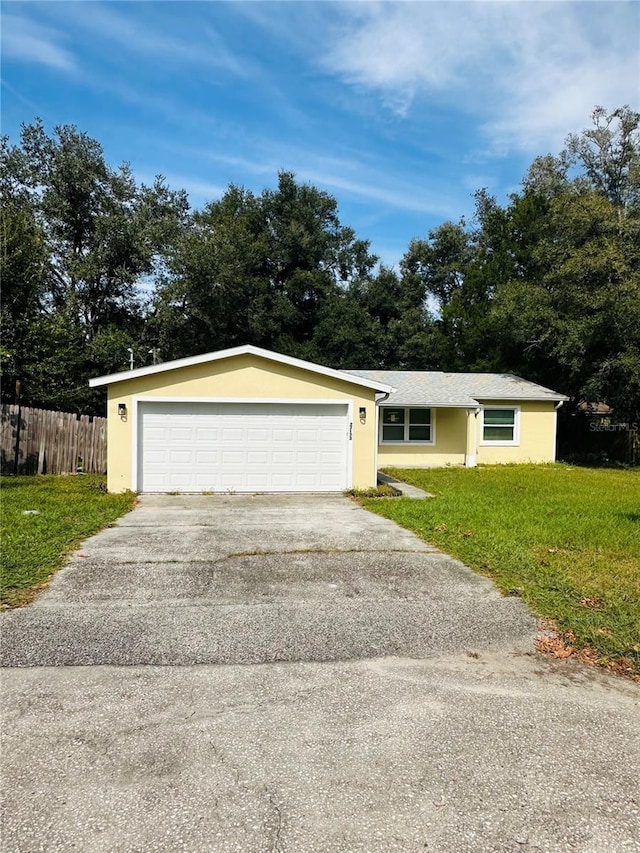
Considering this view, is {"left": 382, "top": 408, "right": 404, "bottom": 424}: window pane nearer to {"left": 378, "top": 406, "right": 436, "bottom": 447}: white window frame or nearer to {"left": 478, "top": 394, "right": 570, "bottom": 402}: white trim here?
{"left": 378, "top": 406, "right": 436, "bottom": 447}: white window frame

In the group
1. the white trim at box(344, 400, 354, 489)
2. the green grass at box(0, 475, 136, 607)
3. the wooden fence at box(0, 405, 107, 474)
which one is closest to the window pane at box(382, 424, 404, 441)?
the white trim at box(344, 400, 354, 489)

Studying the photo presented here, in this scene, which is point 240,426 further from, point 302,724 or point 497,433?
point 497,433

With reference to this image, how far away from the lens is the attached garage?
12.1 m

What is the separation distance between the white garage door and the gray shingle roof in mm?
5671

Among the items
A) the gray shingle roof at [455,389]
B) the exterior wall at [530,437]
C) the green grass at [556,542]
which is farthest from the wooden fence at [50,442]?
the exterior wall at [530,437]

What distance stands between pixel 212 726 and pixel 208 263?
24935 millimetres

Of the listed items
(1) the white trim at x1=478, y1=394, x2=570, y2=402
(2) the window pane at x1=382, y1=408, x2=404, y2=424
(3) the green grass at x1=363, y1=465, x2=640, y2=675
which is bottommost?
(3) the green grass at x1=363, y1=465, x2=640, y2=675

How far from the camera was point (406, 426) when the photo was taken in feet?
61.2

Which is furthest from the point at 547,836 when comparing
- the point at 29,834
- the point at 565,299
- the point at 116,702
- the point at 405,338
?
the point at 405,338

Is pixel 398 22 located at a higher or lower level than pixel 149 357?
higher

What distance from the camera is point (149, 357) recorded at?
26.9 metres

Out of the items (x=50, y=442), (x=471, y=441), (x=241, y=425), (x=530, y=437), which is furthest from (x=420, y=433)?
(x=50, y=442)

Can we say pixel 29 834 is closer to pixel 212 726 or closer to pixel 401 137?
pixel 212 726

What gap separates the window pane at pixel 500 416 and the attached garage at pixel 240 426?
7809mm
